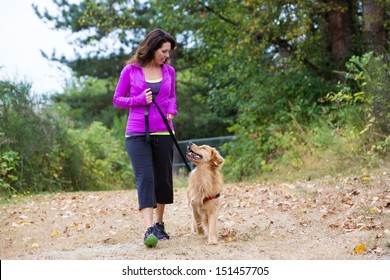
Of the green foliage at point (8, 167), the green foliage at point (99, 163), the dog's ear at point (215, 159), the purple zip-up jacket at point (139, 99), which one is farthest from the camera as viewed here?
the green foliage at point (99, 163)

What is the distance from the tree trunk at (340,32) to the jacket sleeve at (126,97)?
986 cm

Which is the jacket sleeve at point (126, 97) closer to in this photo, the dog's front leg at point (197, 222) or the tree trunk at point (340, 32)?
the dog's front leg at point (197, 222)

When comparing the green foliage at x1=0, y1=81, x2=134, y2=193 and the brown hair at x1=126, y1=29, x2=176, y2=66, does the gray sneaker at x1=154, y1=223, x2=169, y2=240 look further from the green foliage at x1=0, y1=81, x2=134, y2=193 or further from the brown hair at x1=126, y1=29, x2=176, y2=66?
the green foliage at x1=0, y1=81, x2=134, y2=193

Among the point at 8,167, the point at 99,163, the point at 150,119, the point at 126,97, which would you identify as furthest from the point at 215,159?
the point at 99,163

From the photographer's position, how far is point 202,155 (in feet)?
21.5

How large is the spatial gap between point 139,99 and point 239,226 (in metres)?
2.33

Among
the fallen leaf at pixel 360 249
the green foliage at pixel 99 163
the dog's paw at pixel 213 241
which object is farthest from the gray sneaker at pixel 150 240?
the green foliage at pixel 99 163

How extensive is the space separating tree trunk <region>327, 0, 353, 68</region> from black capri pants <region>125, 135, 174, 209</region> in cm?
982

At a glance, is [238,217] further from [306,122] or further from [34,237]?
[306,122]

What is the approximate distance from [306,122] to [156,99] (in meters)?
9.06

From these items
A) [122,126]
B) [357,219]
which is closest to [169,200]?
[357,219]

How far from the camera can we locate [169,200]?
6.65m

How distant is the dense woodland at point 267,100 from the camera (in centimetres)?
1223

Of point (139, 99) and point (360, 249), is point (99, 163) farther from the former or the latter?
point (360, 249)
